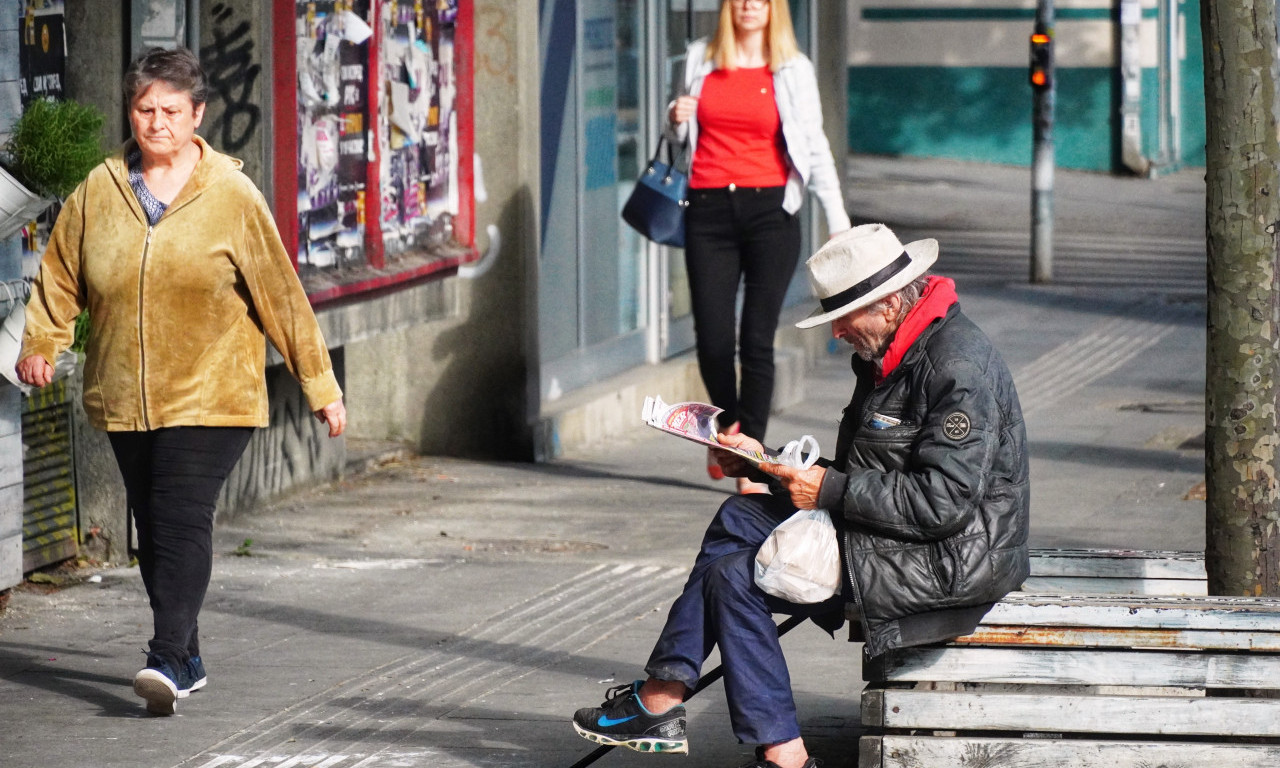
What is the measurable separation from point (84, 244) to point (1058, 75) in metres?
23.6

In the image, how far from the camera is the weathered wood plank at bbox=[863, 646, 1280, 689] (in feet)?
14.0

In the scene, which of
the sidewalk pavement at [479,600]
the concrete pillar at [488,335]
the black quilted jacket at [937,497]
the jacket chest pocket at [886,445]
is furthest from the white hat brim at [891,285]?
the concrete pillar at [488,335]

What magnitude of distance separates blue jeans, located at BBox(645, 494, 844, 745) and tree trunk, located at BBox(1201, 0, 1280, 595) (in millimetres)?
977

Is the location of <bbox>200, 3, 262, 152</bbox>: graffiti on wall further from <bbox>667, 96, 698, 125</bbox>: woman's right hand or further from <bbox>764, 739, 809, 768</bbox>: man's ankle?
<bbox>764, 739, 809, 768</bbox>: man's ankle

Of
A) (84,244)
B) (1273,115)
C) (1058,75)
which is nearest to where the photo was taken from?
(1273,115)

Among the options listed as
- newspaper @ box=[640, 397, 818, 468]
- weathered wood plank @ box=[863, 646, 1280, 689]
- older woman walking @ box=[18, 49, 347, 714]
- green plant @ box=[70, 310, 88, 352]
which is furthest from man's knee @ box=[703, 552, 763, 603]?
green plant @ box=[70, 310, 88, 352]

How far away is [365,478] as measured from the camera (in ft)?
30.0

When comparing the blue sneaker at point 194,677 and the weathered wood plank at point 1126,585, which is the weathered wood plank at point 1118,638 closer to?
the weathered wood plank at point 1126,585

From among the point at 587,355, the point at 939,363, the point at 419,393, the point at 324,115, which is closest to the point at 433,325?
the point at 419,393

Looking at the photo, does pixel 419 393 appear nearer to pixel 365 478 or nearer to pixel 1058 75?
pixel 365 478

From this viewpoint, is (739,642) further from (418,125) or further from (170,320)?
(418,125)

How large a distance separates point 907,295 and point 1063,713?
0.95 m

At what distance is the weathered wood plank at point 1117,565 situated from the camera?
16.7ft

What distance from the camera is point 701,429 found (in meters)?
4.67
